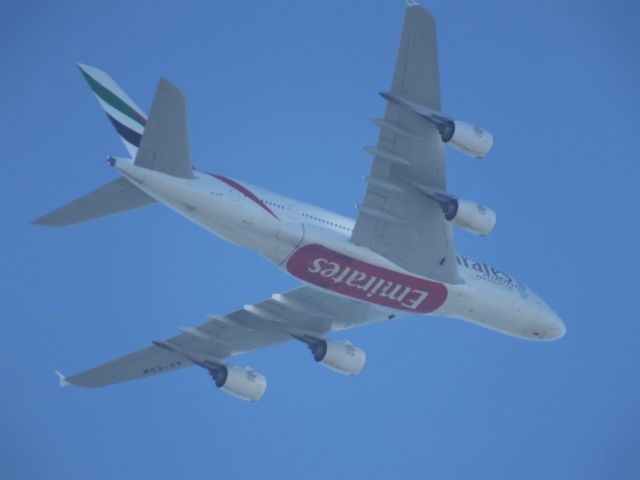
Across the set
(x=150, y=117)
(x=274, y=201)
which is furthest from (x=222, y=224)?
(x=150, y=117)

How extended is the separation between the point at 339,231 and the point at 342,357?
5.56 meters

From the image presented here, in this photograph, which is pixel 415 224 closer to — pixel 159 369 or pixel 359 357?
pixel 359 357

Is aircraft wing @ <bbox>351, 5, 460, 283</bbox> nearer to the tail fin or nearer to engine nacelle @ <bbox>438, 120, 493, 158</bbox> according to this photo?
engine nacelle @ <bbox>438, 120, 493, 158</bbox>

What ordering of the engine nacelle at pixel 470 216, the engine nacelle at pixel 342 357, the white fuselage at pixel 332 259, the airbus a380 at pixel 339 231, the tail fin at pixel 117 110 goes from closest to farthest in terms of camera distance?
the airbus a380 at pixel 339 231
the white fuselage at pixel 332 259
the engine nacelle at pixel 470 216
the tail fin at pixel 117 110
the engine nacelle at pixel 342 357

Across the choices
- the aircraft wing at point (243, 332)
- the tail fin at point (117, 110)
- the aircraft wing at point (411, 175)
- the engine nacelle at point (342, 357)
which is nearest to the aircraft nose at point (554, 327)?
the aircraft wing at point (411, 175)

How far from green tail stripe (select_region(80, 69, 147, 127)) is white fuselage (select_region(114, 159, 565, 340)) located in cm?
444

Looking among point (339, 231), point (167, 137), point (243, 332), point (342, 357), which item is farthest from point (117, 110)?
point (342, 357)

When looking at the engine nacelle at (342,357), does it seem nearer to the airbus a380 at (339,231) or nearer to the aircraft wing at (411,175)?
the airbus a380 at (339,231)

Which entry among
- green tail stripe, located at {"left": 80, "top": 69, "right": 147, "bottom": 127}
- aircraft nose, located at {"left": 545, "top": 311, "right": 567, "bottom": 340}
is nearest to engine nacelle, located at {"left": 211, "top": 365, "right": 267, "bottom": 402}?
green tail stripe, located at {"left": 80, "top": 69, "right": 147, "bottom": 127}

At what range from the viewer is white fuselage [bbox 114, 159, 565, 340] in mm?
36281

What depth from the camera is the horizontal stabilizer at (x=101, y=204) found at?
36031mm

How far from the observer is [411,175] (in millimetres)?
36844

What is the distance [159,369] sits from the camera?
149 ft

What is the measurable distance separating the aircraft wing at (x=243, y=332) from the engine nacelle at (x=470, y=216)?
663cm
